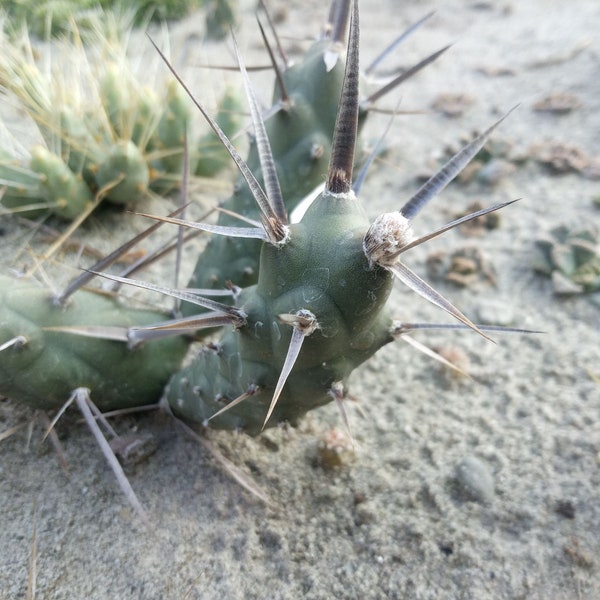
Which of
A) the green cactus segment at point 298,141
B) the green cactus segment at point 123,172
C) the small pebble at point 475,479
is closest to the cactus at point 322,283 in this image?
the green cactus segment at point 298,141

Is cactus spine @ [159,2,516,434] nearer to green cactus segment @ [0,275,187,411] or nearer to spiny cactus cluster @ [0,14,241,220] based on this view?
green cactus segment @ [0,275,187,411]

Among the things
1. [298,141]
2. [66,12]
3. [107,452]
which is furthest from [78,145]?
[66,12]

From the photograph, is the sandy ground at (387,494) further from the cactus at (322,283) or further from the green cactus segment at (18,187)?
the cactus at (322,283)

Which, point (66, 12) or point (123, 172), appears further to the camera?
point (66, 12)

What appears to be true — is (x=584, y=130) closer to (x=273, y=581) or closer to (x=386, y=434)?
(x=386, y=434)

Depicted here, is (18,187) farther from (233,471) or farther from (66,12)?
(66,12)

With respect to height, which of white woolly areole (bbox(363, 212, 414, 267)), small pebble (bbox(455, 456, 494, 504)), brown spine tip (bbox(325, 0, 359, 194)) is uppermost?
brown spine tip (bbox(325, 0, 359, 194))

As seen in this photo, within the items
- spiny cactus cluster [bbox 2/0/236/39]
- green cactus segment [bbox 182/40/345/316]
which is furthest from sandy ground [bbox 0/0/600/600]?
spiny cactus cluster [bbox 2/0/236/39]
